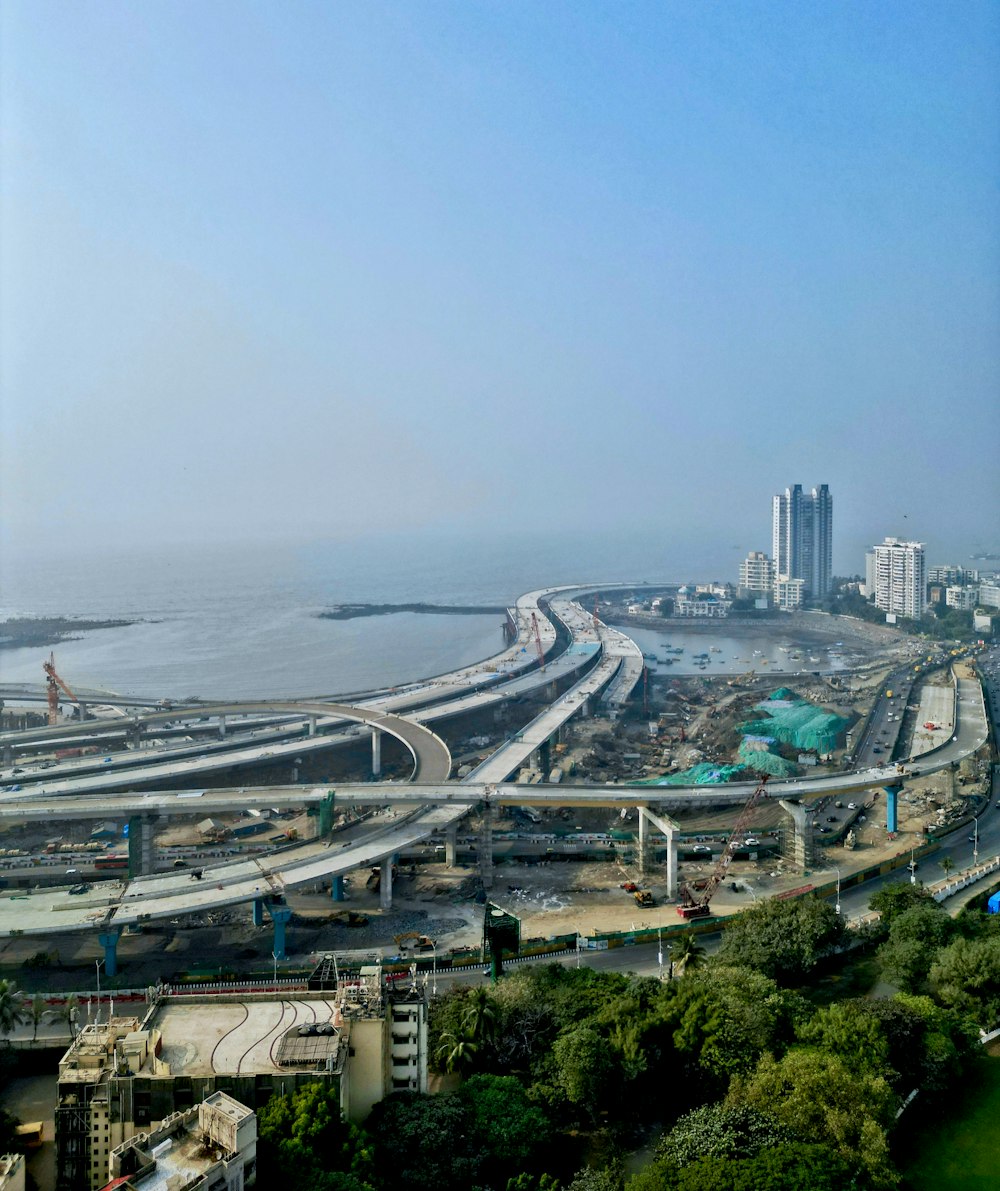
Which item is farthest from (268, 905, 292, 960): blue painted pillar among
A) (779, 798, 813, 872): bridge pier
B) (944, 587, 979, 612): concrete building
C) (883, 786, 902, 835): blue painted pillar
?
(944, 587, 979, 612): concrete building

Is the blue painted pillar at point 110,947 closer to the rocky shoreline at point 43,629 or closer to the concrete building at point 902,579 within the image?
the rocky shoreline at point 43,629

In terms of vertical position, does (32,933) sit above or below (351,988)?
below

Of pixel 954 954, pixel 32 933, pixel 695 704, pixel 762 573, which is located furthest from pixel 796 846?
pixel 762 573

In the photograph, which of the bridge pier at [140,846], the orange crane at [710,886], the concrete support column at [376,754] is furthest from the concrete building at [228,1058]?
the concrete support column at [376,754]

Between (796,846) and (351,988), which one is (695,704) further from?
(351,988)

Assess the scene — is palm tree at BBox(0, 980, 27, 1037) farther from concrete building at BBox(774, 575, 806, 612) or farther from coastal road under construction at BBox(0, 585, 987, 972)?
concrete building at BBox(774, 575, 806, 612)

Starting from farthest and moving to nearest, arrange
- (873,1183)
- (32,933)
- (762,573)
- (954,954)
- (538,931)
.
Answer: (762,573) < (538,931) < (32,933) < (954,954) < (873,1183)

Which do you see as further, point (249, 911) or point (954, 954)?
point (249, 911)
